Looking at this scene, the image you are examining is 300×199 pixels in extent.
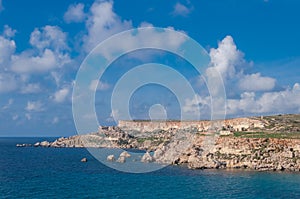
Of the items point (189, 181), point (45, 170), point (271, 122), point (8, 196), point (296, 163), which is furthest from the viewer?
point (271, 122)

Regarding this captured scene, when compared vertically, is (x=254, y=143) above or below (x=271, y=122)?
below

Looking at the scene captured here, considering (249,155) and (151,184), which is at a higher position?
(249,155)

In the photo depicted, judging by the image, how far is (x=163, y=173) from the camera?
8500cm

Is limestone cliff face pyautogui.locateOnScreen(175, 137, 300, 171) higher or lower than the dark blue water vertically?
higher

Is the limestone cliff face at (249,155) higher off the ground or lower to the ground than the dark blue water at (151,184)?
higher

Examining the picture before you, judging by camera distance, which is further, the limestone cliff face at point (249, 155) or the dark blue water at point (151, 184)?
the limestone cliff face at point (249, 155)

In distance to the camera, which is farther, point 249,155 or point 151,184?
point 249,155

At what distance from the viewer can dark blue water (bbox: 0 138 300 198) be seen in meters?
62.0

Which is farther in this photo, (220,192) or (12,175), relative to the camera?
(12,175)

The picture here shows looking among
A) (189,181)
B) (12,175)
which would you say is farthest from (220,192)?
(12,175)

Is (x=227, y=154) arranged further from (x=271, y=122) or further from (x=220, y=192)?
(x=271, y=122)

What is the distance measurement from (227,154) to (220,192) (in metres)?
39.7

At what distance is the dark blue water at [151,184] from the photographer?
62.0 meters

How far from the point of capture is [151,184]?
71375 millimetres
